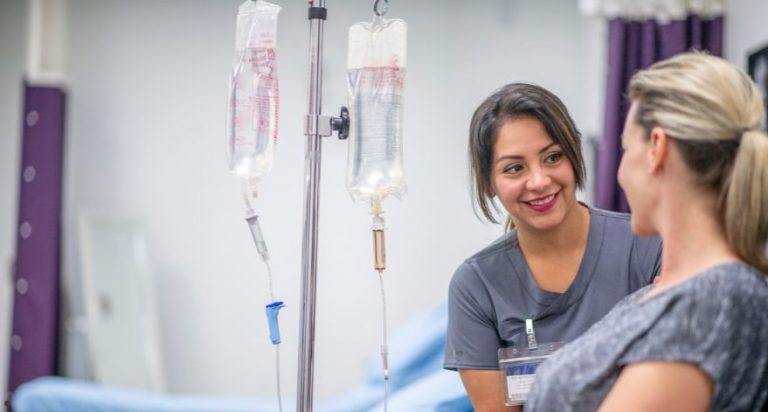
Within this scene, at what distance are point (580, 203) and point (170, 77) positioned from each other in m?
2.91

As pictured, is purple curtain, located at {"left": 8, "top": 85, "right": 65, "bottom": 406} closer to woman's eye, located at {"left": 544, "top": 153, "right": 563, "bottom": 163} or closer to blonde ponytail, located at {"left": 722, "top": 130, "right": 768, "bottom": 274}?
woman's eye, located at {"left": 544, "top": 153, "right": 563, "bottom": 163}

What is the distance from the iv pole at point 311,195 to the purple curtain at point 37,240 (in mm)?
2765

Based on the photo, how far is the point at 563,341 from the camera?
1.54 meters

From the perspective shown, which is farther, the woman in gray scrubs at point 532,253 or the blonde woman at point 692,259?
the woman in gray scrubs at point 532,253

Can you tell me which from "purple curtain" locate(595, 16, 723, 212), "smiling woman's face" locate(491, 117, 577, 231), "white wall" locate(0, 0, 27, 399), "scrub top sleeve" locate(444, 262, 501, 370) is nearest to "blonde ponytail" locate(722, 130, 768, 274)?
"smiling woman's face" locate(491, 117, 577, 231)

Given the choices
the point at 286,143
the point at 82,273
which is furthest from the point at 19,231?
the point at 286,143

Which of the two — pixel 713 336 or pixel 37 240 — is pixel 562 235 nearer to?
pixel 713 336

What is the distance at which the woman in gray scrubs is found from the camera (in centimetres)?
154

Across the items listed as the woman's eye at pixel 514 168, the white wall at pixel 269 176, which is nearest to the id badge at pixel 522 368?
the woman's eye at pixel 514 168

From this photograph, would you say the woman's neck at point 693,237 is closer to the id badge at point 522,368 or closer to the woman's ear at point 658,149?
the woman's ear at point 658,149

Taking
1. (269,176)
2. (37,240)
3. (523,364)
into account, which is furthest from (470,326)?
(37,240)

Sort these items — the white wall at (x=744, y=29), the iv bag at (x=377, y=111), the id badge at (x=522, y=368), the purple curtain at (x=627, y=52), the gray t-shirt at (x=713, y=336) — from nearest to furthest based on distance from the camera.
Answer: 1. the gray t-shirt at (x=713, y=336)
2. the iv bag at (x=377, y=111)
3. the id badge at (x=522, y=368)
4. the white wall at (x=744, y=29)
5. the purple curtain at (x=627, y=52)

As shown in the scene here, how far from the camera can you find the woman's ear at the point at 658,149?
1.08 meters

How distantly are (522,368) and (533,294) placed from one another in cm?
14
